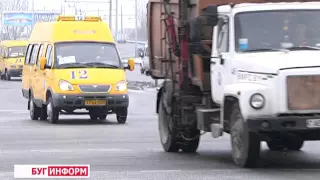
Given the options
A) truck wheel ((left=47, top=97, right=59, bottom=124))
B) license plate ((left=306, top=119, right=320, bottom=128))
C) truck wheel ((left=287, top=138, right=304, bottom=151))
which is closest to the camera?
license plate ((left=306, top=119, right=320, bottom=128))

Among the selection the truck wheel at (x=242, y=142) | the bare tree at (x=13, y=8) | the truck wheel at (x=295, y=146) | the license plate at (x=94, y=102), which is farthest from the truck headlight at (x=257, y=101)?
the bare tree at (x=13, y=8)

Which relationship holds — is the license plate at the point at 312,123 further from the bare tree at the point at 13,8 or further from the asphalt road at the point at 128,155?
the bare tree at the point at 13,8

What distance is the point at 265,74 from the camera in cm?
1227

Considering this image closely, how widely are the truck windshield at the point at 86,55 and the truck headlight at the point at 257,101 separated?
11586 mm

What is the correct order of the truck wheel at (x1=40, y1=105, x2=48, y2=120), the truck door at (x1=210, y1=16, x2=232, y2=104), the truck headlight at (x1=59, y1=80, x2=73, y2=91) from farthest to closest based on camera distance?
the truck wheel at (x1=40, y1=105, x2=48, y2=120), the truck headlight at (x1=59, y1=80, x2=73, y2=91), the truck door at (x1=210, y1=16, x2=232, y2=104)

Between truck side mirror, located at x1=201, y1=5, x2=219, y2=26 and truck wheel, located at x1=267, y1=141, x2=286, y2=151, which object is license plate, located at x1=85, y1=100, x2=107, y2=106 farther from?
truck side mirror, located at x1=201, y1=5, x2=219, y2=26

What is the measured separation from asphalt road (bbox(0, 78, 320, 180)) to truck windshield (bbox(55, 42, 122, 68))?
Result: 5.01 ft

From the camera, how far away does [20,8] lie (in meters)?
130

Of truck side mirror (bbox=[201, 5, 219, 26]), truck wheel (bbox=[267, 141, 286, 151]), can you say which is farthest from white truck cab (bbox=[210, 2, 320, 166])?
truck wheel (bbox=[267, 141, 286, 151])

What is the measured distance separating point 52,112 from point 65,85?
86 centimetres

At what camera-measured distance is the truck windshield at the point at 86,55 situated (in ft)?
76.9

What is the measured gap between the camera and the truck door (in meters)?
13.4

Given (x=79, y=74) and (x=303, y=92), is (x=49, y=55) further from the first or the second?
(x=303, y=92)

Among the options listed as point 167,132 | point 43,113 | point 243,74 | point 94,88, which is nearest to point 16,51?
point 43,113
